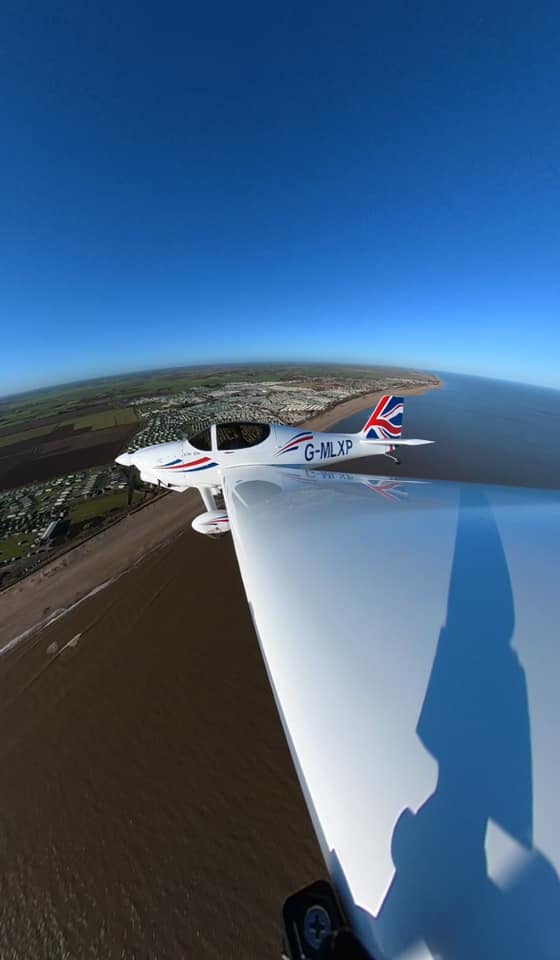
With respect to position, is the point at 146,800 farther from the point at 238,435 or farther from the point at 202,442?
the point at 238,435

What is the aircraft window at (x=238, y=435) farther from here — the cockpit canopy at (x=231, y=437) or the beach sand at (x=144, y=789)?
the beach sand at (x=144, y=789)

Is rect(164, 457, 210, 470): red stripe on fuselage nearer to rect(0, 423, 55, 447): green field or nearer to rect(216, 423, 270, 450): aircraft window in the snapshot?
rect(216, 423, 270, 450): aircraft window

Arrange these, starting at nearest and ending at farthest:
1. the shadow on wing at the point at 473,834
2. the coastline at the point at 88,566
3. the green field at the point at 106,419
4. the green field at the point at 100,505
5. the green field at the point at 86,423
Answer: the shadow on wing at the point at 473,834
the coastline at the point at 88,566
the green field at the point at 100,505
the green field at the point at 86,423
the green field at the point at 106,419

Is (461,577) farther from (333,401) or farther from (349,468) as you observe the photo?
(333,401)

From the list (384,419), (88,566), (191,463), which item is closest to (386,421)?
(384,419)

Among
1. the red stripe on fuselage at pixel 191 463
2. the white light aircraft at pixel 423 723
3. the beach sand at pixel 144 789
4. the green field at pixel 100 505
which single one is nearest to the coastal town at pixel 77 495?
the green field at pixel 100 505

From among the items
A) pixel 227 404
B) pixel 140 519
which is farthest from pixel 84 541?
pixel 227 404
